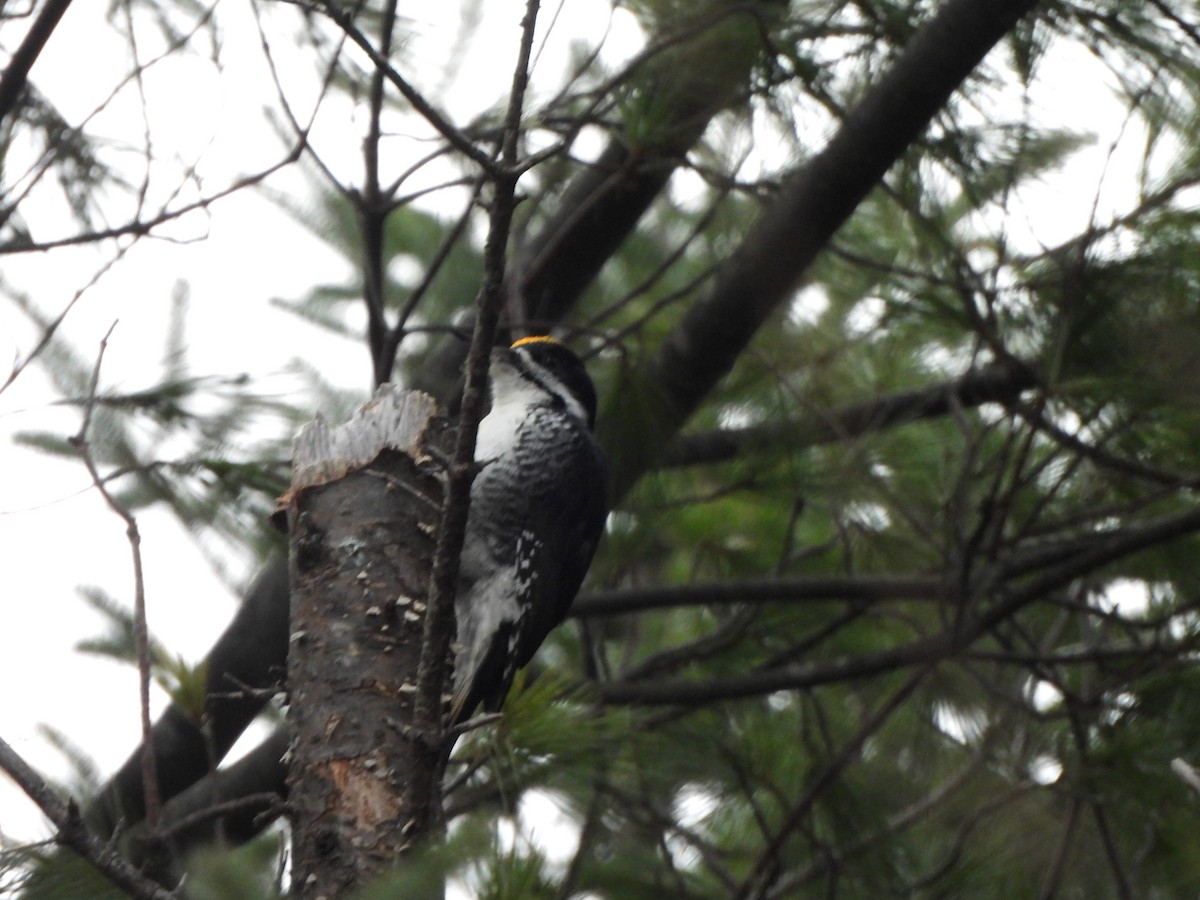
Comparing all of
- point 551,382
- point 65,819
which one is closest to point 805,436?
point 551,382

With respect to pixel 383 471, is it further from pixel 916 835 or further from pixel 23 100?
pixel 916 835

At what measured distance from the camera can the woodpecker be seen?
2.89m

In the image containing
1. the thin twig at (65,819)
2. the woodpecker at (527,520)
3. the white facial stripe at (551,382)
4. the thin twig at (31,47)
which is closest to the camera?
the thin twig at (65,819)

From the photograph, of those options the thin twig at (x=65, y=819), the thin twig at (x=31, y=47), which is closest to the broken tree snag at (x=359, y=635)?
the thin twig at (x=65, y=819)

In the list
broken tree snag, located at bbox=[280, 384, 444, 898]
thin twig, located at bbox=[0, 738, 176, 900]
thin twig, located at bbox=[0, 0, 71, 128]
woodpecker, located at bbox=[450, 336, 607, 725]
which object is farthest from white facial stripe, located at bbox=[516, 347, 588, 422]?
thin twig, located at bbox=[0, 738, 176, 900]

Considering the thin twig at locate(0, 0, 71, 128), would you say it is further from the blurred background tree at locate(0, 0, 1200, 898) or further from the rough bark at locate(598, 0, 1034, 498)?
the rough bark at locate(598, 0, 1034, 498)

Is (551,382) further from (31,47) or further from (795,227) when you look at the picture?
(31,47)

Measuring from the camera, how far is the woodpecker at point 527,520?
9.50 feet

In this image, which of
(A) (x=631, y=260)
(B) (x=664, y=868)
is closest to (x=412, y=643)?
(B) (x=664, y=868)

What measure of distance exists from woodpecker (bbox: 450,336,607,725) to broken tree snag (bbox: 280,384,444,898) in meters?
0.44

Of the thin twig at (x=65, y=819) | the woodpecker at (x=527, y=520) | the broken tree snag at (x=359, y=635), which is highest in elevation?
the woodpecker at (x=527, y=520)

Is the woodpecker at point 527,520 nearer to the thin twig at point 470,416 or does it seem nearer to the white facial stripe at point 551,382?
the white facial stripe at point 551,382

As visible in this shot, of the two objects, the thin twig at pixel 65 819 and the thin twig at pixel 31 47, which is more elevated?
the thin twig at pixel 31 47

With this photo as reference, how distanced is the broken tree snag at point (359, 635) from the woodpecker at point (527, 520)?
17.3 inches
